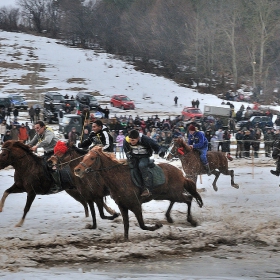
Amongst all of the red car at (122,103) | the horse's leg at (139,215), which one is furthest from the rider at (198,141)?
the red car at (122,103)


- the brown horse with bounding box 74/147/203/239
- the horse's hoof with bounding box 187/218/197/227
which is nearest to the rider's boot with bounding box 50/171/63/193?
the brown horse with bounding box 74/147/203/239

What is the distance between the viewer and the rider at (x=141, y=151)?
11.6 m

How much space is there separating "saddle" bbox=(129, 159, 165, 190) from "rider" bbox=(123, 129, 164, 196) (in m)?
0.08

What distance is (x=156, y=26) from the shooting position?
268ft

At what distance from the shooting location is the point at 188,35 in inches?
3044

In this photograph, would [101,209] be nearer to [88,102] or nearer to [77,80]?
[88,102]

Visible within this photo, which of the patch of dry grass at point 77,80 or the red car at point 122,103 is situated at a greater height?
the patch of dry grass at point 77,80

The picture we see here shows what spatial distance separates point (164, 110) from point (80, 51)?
32246 mm

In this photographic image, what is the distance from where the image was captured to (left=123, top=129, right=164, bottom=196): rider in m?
11.6

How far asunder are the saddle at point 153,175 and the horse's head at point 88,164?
78cm

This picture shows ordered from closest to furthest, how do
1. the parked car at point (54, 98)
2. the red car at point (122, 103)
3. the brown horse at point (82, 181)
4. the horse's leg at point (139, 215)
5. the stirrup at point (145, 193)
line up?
the horse's leg at point (139, 215)
the stirrup at point (145, 193)
the brown horse at point (82, 181)
the parked car at point (54, 98)
the red car at point (122, 103)

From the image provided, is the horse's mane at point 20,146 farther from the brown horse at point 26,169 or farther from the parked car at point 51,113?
the parked car at point 51,113

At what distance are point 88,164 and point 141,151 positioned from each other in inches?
48.2

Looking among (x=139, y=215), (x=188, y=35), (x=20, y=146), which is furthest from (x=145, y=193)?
(x=188, y=35)
